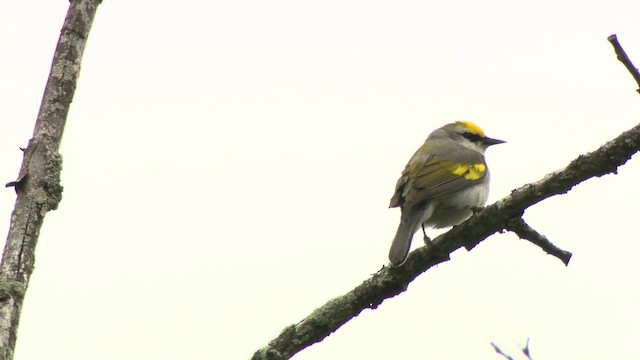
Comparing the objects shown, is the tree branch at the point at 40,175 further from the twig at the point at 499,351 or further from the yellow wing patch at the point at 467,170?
the yellow wing patch at the point at 467,170

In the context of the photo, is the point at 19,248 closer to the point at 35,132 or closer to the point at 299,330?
the point at 35,132

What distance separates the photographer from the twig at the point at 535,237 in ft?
13.3

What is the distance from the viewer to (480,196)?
6.88 meters

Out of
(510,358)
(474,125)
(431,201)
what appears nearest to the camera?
(510,358)

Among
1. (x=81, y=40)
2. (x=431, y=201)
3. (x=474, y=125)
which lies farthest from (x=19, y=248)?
(x=474, y=125)

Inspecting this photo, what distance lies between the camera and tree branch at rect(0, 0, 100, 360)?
11.0ft

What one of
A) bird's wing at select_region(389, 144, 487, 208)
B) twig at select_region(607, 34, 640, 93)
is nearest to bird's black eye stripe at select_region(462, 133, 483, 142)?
bird's wing at select_region(389, 144, 487, 208)

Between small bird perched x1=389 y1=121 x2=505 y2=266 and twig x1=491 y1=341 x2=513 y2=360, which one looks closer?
twig x1=491 y1=341 x2=513 y2=360

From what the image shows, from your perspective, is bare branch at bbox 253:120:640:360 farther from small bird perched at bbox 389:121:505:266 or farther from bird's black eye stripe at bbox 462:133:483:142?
bird's black eye stripe at bbox 462:133:483:142

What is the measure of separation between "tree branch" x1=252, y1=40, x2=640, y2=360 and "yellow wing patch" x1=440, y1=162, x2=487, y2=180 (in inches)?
104

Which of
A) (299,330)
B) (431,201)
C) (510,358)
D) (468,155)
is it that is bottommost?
(510,358)

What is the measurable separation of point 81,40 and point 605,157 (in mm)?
2632

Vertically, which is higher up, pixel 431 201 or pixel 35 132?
pixel 431 201

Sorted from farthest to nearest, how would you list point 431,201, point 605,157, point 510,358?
point 431,201, point 605,157, point 510,358
